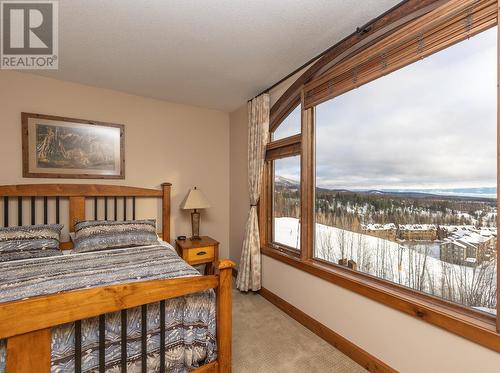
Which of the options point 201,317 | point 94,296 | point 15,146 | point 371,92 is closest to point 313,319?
point 201,317

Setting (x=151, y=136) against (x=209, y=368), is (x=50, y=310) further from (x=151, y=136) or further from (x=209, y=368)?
(x=151, y=136)

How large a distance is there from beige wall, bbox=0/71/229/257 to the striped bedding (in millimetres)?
1504

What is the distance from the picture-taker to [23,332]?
39.7 inches

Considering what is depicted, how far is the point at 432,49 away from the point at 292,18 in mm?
911

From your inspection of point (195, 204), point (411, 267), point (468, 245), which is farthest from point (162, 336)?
point (195, 204)

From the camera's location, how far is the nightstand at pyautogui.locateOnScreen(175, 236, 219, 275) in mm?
2965

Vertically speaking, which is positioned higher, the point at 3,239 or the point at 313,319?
the point at 3,239

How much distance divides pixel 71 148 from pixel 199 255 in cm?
190

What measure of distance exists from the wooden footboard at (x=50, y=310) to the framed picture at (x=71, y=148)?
2136 millimetres

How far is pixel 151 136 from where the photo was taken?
3285mm

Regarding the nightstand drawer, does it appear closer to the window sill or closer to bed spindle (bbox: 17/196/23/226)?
the window sill

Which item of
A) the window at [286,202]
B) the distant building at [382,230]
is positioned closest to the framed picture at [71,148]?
the window at [286,202]

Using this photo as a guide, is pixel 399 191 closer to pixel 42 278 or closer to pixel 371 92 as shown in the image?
pixel 371 92

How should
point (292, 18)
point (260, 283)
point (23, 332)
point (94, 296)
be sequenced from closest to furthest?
point (23, 332) → point (94, 296) → point (292, 18) → point (260, 283)
